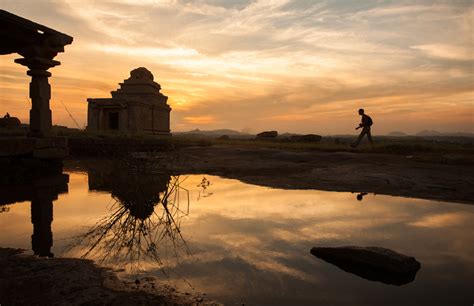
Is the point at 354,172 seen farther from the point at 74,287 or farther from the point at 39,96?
the point at 39,96

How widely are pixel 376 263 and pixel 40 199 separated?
6681mm

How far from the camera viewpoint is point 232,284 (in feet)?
10.6

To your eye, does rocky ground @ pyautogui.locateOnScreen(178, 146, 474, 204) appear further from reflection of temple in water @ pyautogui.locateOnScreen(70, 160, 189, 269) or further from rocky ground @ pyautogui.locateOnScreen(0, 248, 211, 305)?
rocky ground @ pyautogui.locateOnScreen(0, 248, 211, 305)

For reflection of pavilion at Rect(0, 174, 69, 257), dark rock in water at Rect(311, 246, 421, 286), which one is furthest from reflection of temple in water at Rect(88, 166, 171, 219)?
dark rock in water at Rect(311, 246, 421, 286)

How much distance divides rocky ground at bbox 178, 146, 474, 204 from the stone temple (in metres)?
14.0

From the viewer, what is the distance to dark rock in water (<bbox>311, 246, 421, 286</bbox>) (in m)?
3.43

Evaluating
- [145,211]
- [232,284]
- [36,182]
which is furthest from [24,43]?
[232,284]

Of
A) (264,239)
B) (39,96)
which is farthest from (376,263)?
(39,96)

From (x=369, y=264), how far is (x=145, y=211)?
145 inches

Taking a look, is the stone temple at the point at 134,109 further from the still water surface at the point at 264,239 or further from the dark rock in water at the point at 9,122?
the still water surface at the point at 264,239

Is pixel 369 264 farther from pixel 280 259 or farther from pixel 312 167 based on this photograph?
pixel 312 167

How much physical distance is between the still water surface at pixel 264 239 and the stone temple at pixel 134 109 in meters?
20.8

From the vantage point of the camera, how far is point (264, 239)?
15.2ft

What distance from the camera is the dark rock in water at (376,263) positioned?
343cm
